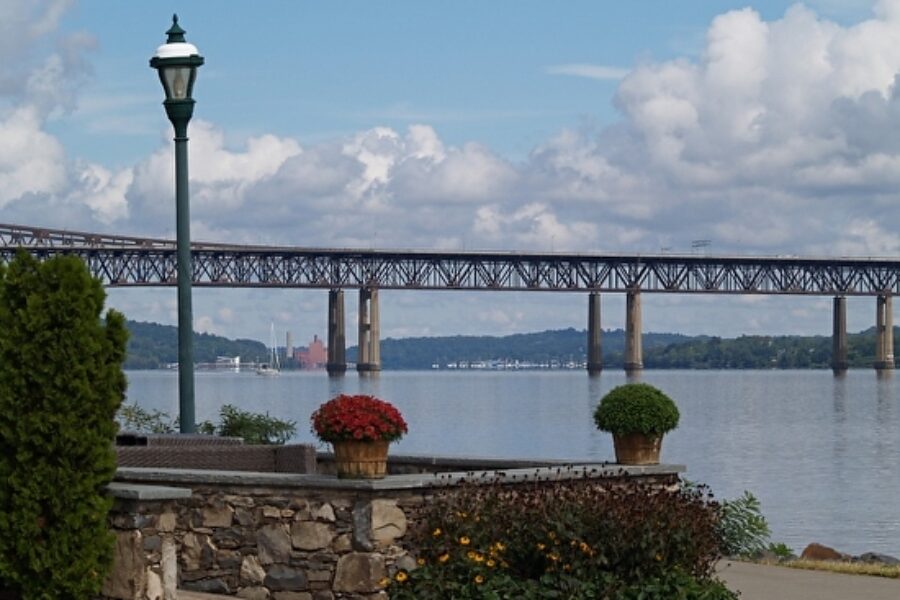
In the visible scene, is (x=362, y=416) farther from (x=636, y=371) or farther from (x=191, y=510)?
(x=636, y=371)

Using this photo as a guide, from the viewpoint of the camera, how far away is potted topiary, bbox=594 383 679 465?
14.5 meters

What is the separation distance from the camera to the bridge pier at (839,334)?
164250 mm

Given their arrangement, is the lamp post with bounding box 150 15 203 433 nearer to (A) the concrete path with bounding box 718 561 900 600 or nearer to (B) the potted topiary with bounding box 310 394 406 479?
(B) the potted topiary with bounding box 310 394 406 479

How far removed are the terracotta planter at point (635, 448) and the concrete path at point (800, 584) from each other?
1.07m

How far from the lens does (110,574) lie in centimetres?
1124

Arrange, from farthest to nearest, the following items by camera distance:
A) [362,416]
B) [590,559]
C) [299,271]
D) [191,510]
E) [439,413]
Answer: [299,271] → [439,413] → [191,510] → [362,416] → [590,559]

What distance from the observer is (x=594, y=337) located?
156875 millimetres

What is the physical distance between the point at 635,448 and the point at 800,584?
1658 mm

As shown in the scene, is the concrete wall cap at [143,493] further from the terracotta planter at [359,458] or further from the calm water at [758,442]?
the calm water at [758,442]

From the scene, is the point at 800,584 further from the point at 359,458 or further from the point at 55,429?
the point at 55,429

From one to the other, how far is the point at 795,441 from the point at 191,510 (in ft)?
182

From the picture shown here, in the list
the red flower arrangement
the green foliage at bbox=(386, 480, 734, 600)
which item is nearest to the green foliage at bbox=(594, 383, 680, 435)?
the green foliage at bbox=(386, 480, 734, 600)

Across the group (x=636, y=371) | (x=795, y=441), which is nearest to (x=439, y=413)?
(x=795, y=441)

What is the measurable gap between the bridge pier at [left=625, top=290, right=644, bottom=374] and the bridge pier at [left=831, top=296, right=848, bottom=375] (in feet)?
60.5
